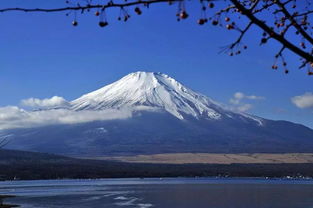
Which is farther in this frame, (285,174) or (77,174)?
(285,174)

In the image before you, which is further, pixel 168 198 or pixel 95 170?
pixel 95 170

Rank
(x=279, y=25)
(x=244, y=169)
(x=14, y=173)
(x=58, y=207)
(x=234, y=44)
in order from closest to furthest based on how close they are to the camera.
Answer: (x=234, y=44), (x=279, y=25), (x=58, y=207), (x=14, y=173), (x=244, y=169)

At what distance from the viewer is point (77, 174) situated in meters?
179

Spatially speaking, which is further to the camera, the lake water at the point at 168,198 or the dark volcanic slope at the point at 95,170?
the dark volcanic slope at the point at 95,170

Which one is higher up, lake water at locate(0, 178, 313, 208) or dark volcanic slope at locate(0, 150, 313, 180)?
dark volcanic slope at locate(0, 150, 313, 180)

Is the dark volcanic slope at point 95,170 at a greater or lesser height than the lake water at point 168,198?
greater

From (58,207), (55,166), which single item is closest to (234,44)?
(58,207)

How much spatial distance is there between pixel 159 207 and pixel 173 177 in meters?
127

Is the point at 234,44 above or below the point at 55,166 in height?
below

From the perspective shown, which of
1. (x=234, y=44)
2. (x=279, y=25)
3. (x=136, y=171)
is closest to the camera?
(x=234, y=44)

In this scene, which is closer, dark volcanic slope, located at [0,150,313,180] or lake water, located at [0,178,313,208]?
lake water, located at [0,178,313,208]

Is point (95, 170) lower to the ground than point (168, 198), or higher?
higher

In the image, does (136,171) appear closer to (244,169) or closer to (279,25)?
(244,169)

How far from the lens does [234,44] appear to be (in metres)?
5.06
